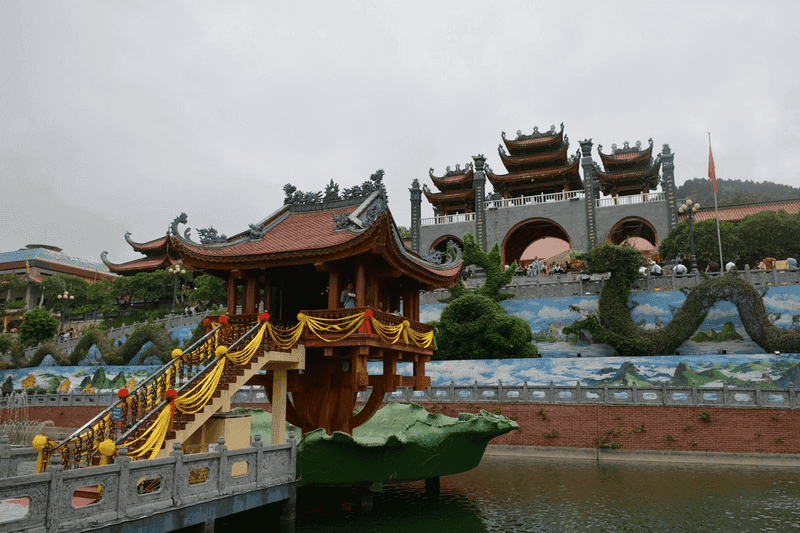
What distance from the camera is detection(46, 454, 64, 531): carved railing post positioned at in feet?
22.0

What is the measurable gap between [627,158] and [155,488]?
41810 mm

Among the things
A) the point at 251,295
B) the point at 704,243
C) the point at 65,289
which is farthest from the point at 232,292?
the point at 65,289

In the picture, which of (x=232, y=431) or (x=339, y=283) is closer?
(x=232, y=431)

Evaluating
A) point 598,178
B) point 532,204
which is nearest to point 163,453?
point 532,204

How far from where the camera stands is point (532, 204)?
43000 millimetres

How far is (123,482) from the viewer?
7.54 m

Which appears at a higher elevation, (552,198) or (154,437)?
(552,198)

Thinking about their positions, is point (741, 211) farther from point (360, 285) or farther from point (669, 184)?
point (360, 285)

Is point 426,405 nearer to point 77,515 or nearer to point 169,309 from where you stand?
point 77,515

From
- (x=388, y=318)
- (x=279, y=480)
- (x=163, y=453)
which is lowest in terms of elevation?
(x=279, y=480)

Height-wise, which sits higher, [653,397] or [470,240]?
[470,240]

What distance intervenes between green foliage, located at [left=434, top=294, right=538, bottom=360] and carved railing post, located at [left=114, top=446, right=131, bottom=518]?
63.3 ft

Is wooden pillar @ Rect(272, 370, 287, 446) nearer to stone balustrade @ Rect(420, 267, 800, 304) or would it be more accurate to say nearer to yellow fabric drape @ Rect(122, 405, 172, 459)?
yellow fabric drape @ Rect(122, 405, 172, 459)

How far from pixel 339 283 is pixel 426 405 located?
39.6ft
